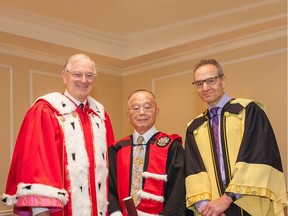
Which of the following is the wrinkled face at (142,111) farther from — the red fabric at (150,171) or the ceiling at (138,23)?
the ceiling at (138,23)

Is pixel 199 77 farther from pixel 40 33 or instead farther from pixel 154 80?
pixel 154 80

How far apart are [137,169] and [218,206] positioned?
576 mm

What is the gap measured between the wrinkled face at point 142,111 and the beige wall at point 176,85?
209 centimetres

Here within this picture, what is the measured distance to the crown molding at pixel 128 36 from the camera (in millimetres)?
4500

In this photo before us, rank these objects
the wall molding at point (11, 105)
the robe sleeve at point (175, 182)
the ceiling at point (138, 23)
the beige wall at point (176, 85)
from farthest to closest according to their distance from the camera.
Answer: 1. the wall molding at point (11, 105)
2. the beige wall at point (176, 85)
3. the ceiling at point (138, 23)
4. the robe sleeve at point (175, 182)

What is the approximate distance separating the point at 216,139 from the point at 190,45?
250 cm

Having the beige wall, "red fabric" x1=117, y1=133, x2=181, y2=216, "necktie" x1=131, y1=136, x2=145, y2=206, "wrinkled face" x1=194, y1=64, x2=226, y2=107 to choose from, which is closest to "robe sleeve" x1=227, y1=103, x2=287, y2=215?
"wrinkled face" x1=194, y1=64, x2=226, y2=107

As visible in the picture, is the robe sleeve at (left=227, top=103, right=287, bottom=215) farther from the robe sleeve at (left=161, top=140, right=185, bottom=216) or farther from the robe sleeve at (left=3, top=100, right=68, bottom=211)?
the robe sleeve at (left=3, top=100, right=68, bottom=211)

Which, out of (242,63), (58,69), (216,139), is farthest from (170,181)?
(58,69)

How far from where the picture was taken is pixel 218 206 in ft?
8.36

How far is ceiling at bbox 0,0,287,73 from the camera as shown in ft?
14.6

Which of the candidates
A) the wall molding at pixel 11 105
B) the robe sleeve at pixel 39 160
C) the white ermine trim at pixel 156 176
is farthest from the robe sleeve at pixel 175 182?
the wall molding at pixel 11 105

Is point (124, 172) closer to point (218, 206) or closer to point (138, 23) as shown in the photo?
point (218, 206)

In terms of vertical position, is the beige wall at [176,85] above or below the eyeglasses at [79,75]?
above
